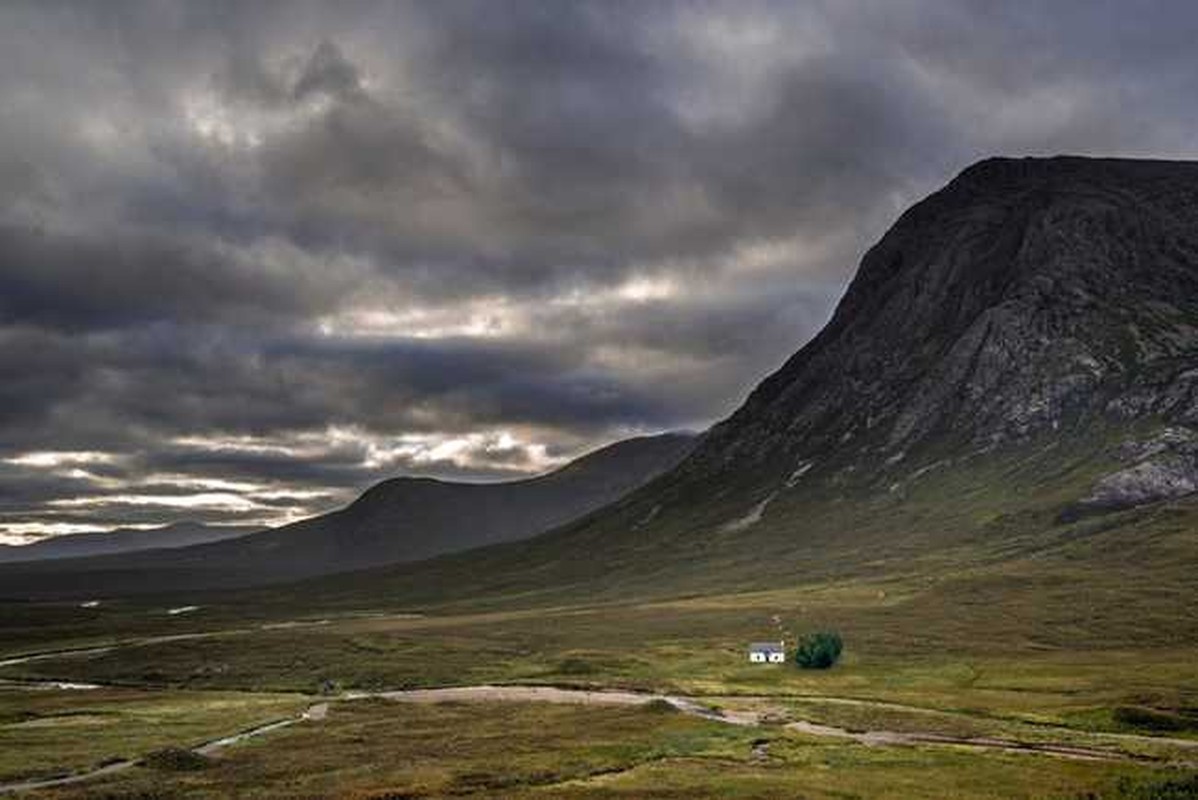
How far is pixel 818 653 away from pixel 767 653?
35.3 ft

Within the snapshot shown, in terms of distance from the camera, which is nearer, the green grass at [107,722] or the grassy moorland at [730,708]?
the grassy moorland at [730,708]

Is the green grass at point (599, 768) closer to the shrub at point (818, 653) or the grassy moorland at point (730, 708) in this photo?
the grassy moorland at point (730, 708)

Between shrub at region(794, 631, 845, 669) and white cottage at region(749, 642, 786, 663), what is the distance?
6.13 meters

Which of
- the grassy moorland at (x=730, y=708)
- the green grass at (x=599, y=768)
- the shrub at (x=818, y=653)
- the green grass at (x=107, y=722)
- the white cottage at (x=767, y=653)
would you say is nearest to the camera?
the green grass at (x=599, y=768)

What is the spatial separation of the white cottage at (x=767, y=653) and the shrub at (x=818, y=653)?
6129 millimetres

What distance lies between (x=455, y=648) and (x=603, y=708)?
80.8 metres

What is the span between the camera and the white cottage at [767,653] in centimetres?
16400

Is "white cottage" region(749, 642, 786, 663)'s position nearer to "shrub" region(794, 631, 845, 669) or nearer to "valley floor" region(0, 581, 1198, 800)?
"valley floor" region(0, 581, 1198, 800)

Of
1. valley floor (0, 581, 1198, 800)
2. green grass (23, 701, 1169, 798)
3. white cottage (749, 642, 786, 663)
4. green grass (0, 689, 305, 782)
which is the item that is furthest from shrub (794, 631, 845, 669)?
green grass (0, 689, 305, 782)

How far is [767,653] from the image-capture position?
541 ft

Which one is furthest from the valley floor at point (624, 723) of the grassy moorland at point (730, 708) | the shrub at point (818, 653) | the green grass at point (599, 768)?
the shrub at point (818, 653)

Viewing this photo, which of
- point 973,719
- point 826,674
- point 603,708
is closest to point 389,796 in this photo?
point 603,708

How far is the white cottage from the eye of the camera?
538 ft

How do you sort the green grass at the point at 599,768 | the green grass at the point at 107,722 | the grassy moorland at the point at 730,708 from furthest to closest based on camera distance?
the green grass at the point at 107,722 → the grassy moorland at the point at 730,708 → the green grass at the point at 599,768
